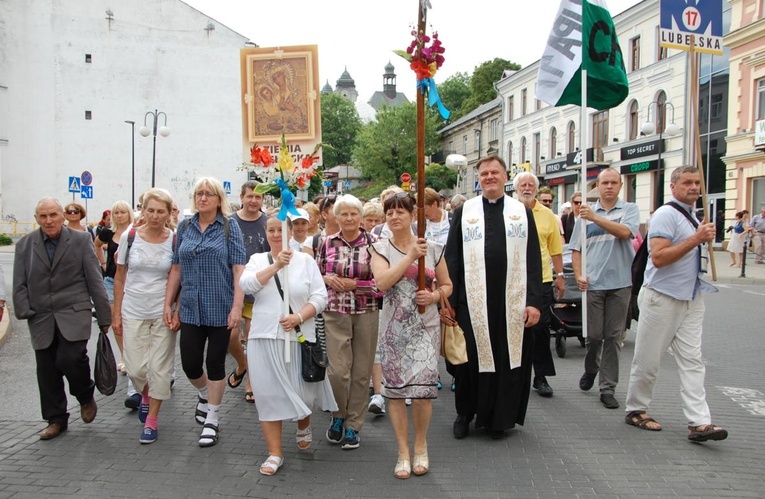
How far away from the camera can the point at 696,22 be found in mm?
6711

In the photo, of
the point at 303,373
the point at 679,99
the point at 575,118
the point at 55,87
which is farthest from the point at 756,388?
the point at 55,87

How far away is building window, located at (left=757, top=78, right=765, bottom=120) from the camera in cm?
2327

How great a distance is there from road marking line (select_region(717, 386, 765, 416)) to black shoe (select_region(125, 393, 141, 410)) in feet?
17.9

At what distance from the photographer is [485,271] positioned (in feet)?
16.1

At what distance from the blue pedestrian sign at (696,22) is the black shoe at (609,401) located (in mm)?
3737

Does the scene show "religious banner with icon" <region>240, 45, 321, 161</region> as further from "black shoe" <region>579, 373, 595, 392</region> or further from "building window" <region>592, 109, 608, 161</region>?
"building window" <region>592, 109, 608, 161</region>

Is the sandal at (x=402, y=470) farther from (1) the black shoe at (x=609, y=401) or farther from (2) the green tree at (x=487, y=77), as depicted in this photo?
(2) the green tree at (x=487, y=77)

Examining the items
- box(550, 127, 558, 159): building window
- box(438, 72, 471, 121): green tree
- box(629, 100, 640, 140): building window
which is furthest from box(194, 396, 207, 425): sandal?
box(438, 72, 471, 121): green tree

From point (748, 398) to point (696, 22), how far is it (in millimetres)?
3926

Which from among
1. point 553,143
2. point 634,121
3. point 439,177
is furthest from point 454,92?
point 634,121

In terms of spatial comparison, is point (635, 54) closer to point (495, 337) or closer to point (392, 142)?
point (392, 142)

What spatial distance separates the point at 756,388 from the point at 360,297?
14.0 feet

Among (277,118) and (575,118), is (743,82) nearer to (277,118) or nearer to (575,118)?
(575,118)

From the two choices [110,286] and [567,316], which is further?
[567,316]
